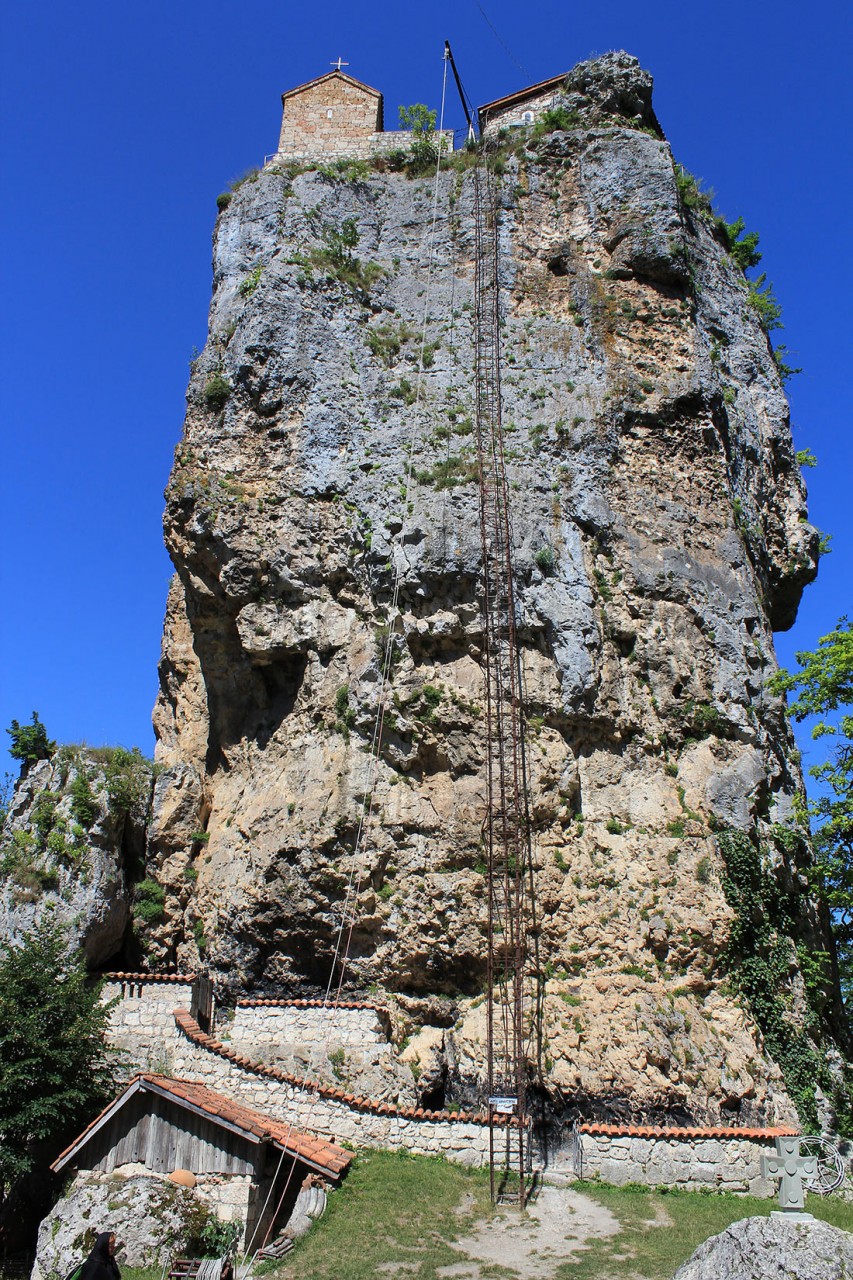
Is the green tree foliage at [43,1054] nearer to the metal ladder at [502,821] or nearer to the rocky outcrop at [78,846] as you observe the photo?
the rocky outcrop at [78,846]

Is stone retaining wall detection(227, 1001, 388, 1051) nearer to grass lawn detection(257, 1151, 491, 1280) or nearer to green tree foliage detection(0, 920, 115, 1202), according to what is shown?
grass lawn detection(257, 1151, 491, 1280)

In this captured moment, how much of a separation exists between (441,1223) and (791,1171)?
199 inches

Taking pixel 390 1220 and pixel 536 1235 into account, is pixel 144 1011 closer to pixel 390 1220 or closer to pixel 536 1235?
pixel 390 1220

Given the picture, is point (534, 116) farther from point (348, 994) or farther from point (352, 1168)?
point (352, 1168)

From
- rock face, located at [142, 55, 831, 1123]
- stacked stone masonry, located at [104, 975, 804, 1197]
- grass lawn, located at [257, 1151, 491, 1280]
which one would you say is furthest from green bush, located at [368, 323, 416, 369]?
grass lawn, located at [257, 1151, 491, 1280]

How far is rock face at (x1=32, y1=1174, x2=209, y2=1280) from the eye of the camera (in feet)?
36.4

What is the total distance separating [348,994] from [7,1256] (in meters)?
6.24

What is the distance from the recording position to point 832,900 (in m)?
16.8

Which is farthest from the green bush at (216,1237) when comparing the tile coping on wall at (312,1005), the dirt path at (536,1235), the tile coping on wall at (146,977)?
the tile coping on wall at (146,977)

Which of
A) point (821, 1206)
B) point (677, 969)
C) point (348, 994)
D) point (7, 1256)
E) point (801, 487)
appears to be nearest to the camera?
point (821, 1206)

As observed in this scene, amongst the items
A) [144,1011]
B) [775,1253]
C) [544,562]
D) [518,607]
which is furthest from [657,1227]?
[544,562]

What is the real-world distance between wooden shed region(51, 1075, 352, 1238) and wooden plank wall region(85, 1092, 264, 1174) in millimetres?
12

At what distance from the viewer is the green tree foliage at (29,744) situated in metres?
20.2

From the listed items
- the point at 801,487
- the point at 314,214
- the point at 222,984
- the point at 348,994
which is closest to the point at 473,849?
the point at 348,994
